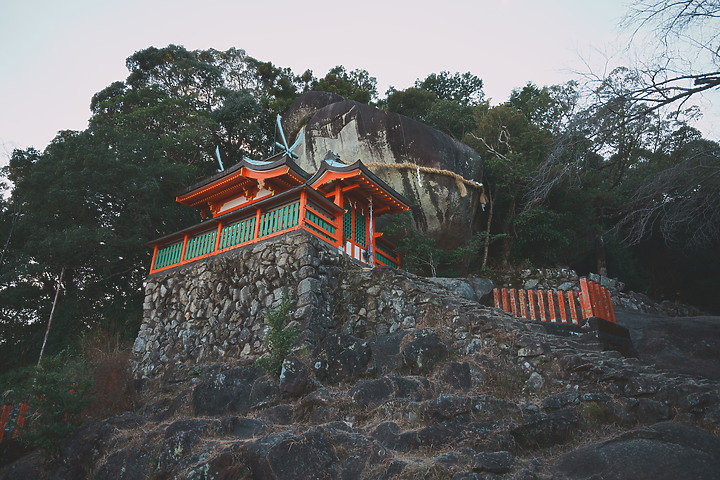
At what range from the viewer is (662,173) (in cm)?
823

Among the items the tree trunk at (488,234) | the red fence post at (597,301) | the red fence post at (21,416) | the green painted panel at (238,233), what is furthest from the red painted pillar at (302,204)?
the tree trunk at (488,234)

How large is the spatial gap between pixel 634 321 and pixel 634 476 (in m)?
10.7

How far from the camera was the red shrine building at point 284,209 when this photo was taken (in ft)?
42.4

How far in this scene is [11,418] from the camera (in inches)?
431

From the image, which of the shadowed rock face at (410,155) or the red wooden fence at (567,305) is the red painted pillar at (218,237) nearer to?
the shadowed rock face at (410,155)

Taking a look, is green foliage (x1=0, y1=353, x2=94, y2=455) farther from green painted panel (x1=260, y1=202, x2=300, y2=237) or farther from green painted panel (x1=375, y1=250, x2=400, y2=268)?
green painted panel (x1=375, y1=250, x2=400, y2=268)

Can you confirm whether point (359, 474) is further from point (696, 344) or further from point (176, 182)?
point (176, 182)

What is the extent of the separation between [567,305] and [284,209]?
7.59m

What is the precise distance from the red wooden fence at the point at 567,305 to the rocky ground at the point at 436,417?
115cm

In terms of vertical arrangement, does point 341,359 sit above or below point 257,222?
below

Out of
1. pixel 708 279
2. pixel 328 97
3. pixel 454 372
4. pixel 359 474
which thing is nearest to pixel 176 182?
pixel 328 97

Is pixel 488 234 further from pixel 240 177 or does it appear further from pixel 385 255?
pixel 240 177

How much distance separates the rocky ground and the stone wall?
73 centimetres

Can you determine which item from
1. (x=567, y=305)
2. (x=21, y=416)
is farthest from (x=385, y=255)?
(x=21, y=416)
